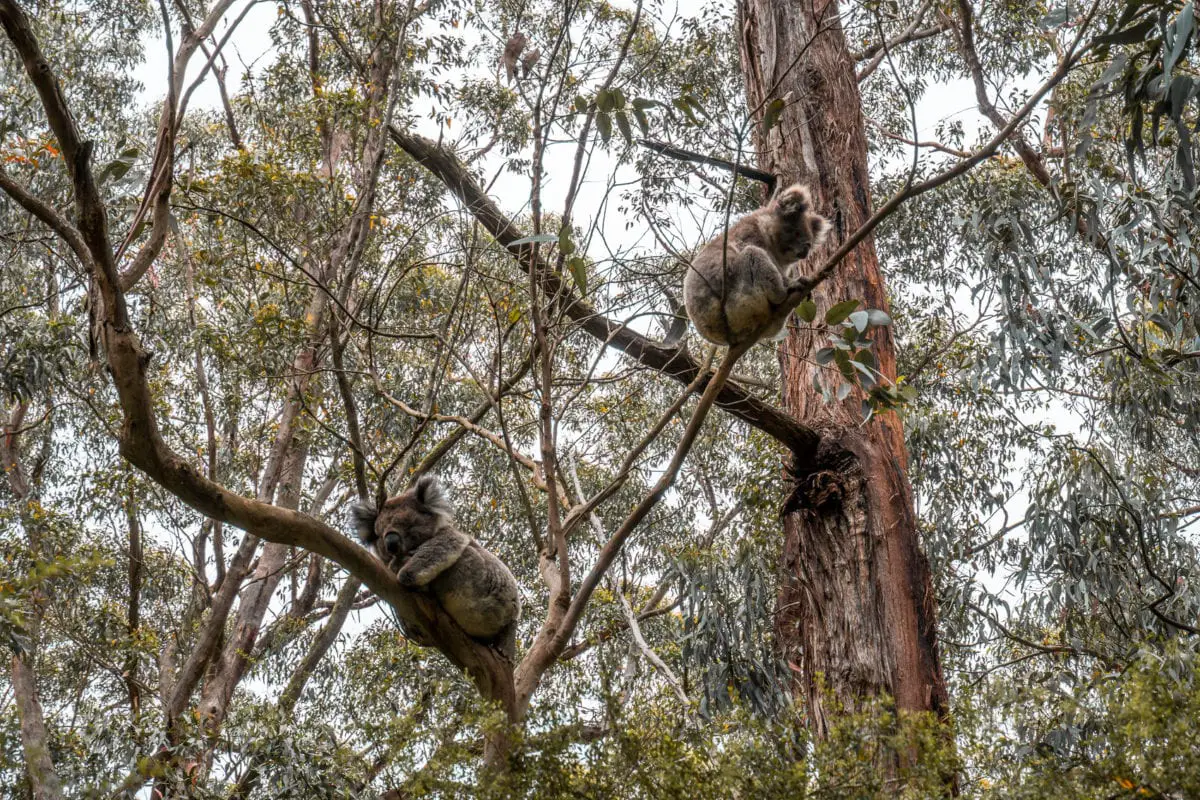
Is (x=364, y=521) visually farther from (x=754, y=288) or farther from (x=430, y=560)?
(x=754, y=288)

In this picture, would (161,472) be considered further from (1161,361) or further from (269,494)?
(1161,361)

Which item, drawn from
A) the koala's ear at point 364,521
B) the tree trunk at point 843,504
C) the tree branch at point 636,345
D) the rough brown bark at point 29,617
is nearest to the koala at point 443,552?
the koala's ear at point 364,521

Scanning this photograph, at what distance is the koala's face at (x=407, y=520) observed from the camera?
146 inches

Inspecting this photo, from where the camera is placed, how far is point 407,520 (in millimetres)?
3752

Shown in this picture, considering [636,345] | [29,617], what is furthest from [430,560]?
[29,617]

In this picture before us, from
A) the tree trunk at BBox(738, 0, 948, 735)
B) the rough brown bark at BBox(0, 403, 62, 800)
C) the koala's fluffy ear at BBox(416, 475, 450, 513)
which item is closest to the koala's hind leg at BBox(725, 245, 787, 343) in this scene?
the tree trunk at BBox(738, 0, 948, 735)

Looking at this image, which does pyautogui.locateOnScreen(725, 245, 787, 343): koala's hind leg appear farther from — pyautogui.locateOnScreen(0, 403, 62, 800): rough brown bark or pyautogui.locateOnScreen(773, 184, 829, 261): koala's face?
pyautogui.locateOnScreen(0, 403, 62, 800): rough brown bark

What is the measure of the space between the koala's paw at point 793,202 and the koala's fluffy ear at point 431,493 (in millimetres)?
1857

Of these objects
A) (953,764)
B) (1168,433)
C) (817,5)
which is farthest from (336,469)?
(1168,433)

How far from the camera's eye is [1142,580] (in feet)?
20.7

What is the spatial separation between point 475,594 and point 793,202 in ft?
6.88

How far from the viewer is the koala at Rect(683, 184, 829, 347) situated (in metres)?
3.83

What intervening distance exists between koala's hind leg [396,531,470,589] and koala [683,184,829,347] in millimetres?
1304

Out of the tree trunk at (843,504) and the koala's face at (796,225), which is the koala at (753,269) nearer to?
the koala's face at (796,225)
